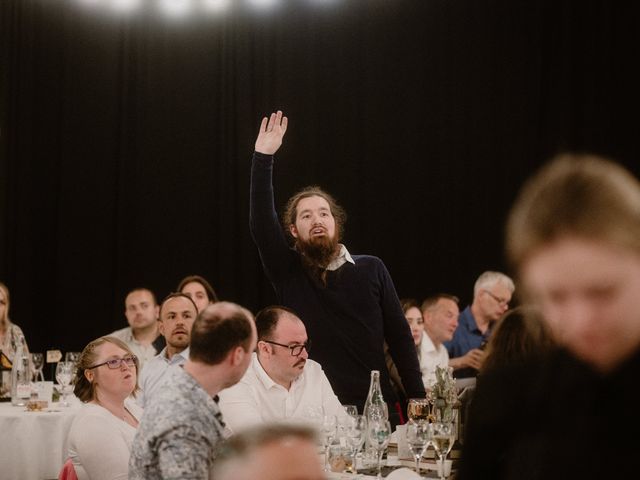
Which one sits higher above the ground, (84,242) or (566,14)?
(566,14)

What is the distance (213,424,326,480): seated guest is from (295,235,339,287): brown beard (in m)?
2.59

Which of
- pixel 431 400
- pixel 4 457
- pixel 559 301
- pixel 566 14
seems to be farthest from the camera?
pixel 566 14

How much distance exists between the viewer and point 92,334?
7.94 metres

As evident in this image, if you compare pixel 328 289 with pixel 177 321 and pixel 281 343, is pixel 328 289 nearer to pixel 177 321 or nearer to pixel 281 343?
pixel 281 343

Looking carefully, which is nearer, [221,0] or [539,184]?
[539,184]

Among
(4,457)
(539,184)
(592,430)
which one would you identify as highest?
(539,184)

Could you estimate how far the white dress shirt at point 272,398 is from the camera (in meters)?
3.00

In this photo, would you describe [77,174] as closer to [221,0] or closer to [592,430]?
[221,0]

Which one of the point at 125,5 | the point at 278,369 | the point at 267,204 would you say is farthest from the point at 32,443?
the point at 125,5

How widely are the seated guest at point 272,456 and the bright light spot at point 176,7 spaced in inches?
303

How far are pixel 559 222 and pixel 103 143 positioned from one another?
7.56 m

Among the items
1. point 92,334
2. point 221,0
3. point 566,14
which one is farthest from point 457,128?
point 92,334

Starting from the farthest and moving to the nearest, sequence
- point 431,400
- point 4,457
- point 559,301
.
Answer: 1. point 4,457
2. point 431,400
3. point 559,301

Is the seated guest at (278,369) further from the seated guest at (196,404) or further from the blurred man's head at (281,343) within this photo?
the seated guest at (196,404)
